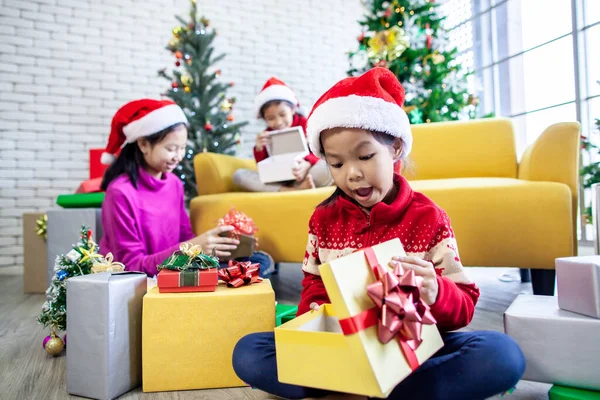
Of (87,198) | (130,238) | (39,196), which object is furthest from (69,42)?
(130,238)

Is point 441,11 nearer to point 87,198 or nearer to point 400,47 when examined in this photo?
point 400,47

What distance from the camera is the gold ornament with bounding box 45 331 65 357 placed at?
4.29ft

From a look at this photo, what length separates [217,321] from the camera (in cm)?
105

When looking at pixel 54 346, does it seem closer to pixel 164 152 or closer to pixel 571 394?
pixel 164 152

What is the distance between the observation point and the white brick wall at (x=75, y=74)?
132 inches

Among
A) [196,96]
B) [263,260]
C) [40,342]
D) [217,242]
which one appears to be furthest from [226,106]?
[40,342]

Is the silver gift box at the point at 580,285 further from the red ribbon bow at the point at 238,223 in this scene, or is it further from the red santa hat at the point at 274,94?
the red santa hat at the point at 274,94

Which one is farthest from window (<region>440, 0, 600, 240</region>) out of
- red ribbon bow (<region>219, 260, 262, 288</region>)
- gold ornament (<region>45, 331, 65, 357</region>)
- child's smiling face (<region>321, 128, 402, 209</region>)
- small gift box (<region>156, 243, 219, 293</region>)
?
gold ornament (<region>45, 331, 65, 357</region>)

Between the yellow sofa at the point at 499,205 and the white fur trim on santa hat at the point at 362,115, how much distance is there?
0.30 meters

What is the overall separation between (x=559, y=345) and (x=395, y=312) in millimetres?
489

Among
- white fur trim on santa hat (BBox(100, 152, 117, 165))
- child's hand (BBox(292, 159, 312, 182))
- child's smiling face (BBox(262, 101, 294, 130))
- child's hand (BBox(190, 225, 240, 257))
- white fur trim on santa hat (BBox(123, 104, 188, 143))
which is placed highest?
child's smiling face (BBox(262, 101, 294, 130))

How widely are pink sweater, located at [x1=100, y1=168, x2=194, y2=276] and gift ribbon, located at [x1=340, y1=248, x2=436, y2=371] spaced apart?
101cm

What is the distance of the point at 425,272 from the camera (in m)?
0.74

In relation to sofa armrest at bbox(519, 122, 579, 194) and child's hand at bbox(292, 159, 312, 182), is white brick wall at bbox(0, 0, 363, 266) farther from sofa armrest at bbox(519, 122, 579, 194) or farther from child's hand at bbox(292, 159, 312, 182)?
sofa armrest at bbox(519, 122, 579, 194)
